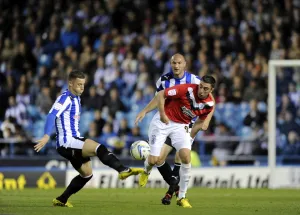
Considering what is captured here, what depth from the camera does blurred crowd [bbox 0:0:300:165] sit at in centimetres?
2016

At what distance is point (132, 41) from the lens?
22875 millimetres

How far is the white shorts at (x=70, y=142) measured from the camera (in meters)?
11.6

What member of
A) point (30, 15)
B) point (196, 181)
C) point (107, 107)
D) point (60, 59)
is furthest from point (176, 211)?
point (30, 15)

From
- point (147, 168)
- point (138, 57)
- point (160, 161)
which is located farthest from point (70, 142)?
point (138, 57)

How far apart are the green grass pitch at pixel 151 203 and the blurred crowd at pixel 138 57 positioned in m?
3.49

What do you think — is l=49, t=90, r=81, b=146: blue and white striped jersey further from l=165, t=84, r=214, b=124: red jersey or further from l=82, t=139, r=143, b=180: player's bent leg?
l=165, t=84, r=214, b=124: red jersey

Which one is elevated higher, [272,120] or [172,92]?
[172,92]

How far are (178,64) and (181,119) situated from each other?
0.85 meters

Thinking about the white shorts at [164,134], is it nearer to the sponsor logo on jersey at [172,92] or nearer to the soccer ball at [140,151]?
the soccer ball at [140,151]

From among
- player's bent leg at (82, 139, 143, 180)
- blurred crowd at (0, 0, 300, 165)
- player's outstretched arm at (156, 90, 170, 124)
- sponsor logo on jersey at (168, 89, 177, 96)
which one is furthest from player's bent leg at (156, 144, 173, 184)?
blurred crowd at (0, 0, 300, 165)

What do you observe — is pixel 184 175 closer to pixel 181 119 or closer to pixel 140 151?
pixel 181 119

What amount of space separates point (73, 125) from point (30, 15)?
13674 millimetres

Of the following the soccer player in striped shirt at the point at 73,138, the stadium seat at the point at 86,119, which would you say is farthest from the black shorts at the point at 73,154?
the stadium seat at the point at 86,119

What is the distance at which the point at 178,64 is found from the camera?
1272 centimetres
